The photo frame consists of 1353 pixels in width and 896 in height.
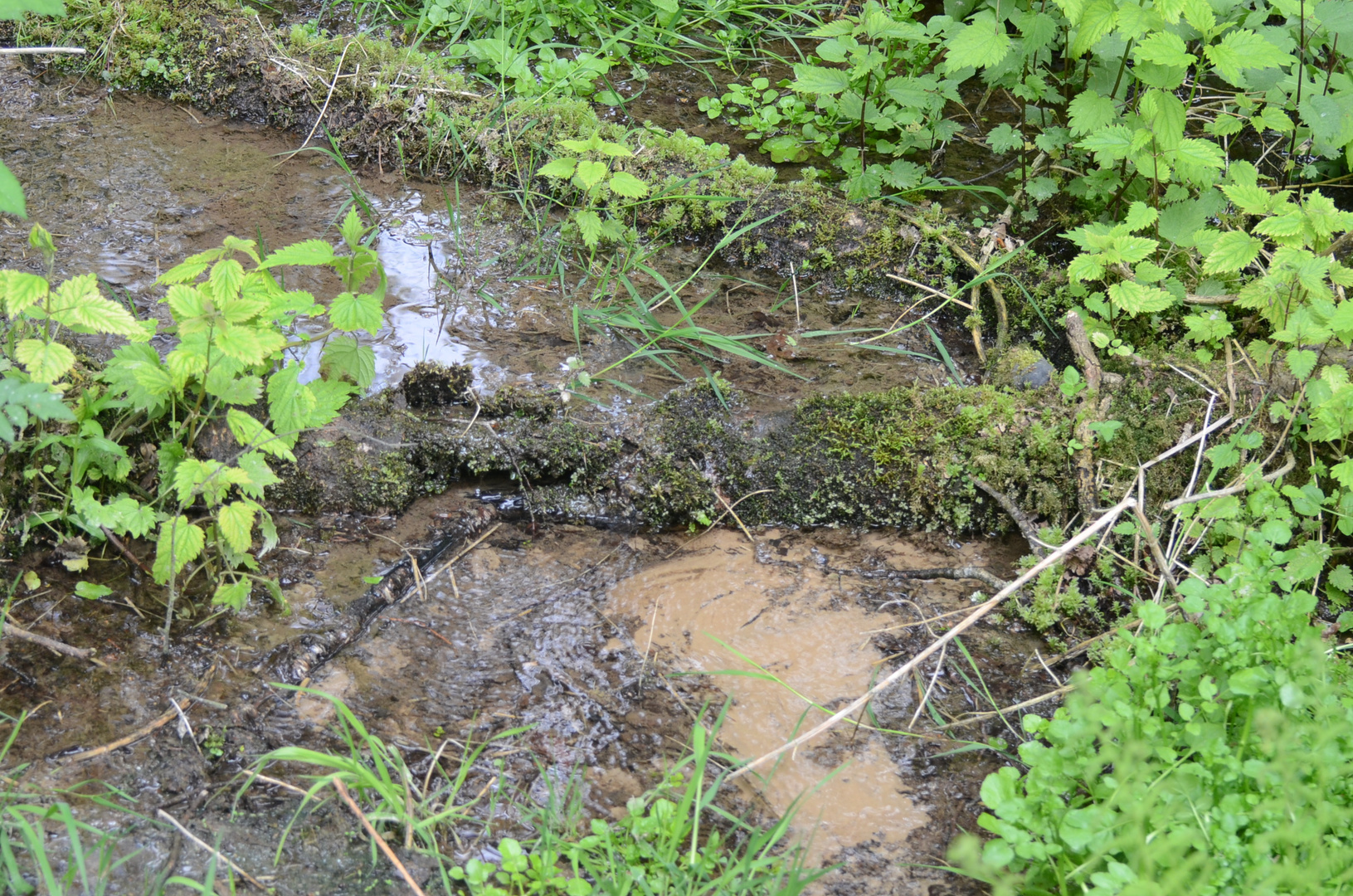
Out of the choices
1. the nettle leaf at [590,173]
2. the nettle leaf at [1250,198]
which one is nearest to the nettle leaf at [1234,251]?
the nettle leaf at [1250,198]

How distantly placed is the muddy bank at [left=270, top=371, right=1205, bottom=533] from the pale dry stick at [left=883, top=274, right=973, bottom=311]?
547 mm

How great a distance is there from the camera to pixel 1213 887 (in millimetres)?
1594

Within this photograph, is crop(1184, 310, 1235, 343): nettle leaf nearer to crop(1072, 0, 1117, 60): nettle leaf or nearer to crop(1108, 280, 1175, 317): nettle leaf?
crop(1108, 280, 1175, 317): nettle leaf

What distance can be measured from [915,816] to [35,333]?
248cm

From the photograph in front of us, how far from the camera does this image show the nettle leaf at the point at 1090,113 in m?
3.00

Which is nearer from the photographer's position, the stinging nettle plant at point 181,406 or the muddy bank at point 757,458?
the stinging nettle plant at point 181,406

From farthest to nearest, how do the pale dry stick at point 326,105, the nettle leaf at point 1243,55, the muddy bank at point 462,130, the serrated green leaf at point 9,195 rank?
the pale dry stick at point 326,105
the muddy bank at point 462,130
the nettle leaf at point 1243,55
the serrated green leaf at point 9,195

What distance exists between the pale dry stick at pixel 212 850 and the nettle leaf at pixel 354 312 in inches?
45.5

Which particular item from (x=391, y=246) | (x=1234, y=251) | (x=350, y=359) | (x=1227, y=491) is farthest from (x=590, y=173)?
(x=1227, y=491)

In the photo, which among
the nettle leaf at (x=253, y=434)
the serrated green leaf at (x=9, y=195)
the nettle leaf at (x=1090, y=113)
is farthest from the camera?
the nettle leaf at (x=1090, y=113)

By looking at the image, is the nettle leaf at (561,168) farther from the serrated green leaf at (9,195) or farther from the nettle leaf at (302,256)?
the serrated green leaf at (9,195)

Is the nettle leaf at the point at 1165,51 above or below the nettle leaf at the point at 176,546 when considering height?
above

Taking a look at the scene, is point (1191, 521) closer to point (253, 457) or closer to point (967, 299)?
point (967, 299)

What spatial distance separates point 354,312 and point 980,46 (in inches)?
87.8
